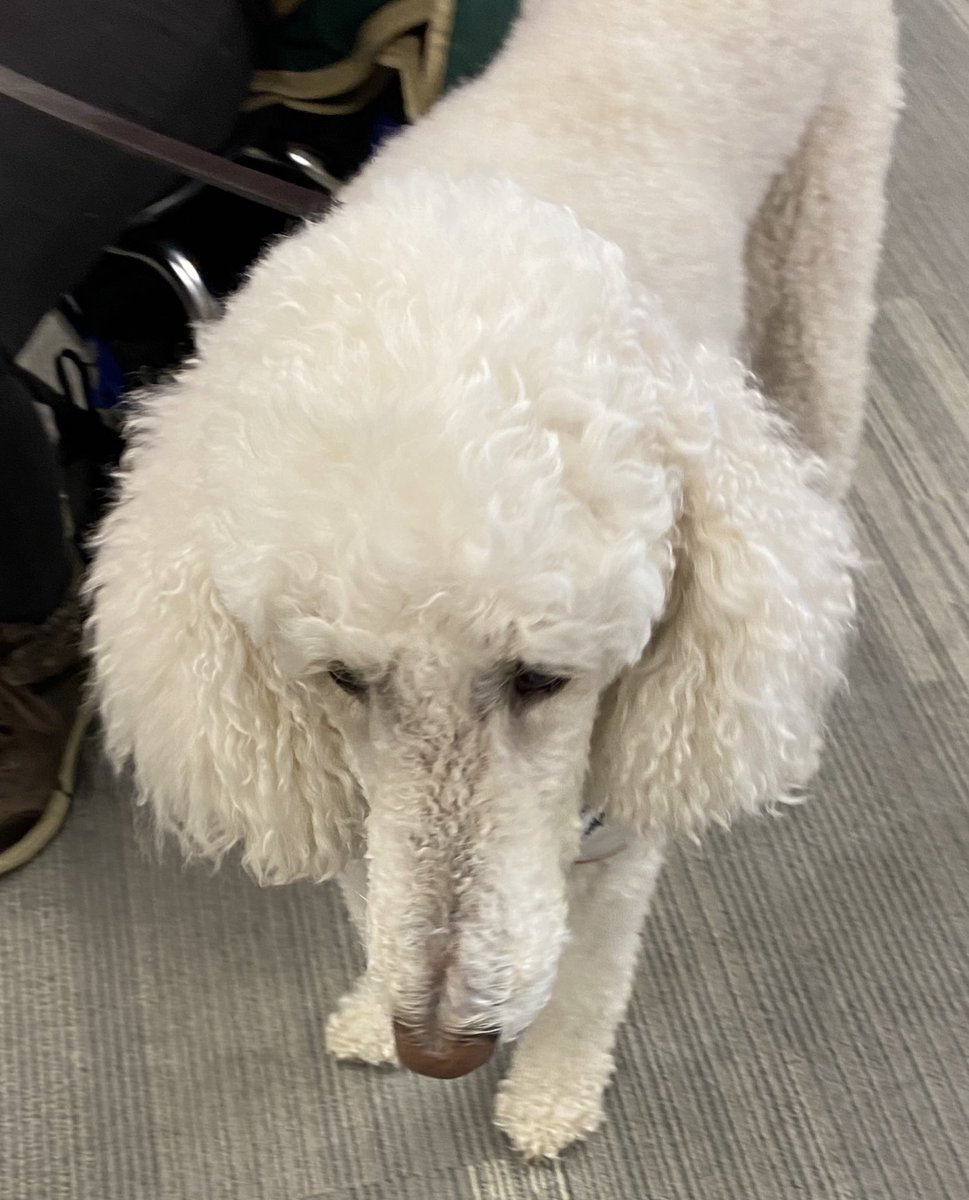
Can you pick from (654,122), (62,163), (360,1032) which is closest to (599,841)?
(360,1032)

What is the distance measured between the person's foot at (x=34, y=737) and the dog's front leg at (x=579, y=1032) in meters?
0.60

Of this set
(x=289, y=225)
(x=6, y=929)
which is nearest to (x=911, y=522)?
(x=289, y=225)

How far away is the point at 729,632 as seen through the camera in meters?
0.67

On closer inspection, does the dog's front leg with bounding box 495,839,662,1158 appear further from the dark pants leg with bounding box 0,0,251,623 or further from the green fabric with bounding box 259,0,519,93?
the green fabric with bounding box 259,0,519,93

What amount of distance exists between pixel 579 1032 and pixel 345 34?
106 cm

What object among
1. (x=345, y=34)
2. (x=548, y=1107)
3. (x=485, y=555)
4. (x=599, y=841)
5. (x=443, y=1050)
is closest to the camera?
(x=485, y=555)

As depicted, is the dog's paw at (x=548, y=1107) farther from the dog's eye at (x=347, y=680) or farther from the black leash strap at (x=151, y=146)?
the black leash strap at (x=151, y=146)

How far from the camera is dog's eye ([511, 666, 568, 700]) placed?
0.61m

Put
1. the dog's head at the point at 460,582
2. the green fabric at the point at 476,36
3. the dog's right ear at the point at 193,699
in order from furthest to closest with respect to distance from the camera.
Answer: the green fabric at the point at 476,36, the dog's right ear at the point at 193,699, the dog's head at the point at 460,582

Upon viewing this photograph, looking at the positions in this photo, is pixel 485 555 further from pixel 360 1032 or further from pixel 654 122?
pixel 360 1032

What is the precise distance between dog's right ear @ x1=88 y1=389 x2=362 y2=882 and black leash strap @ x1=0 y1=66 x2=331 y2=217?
6.4 inches

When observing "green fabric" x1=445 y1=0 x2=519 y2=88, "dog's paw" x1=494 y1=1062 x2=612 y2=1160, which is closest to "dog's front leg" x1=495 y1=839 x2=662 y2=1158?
"dog's paw" x1=494 y1=1062 x2=612 y2=1160

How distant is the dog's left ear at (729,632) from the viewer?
25.7 inches

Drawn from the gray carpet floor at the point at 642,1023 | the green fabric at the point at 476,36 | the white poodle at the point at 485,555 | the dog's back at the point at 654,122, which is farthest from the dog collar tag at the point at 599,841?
the green fabric at the point at 476,36
